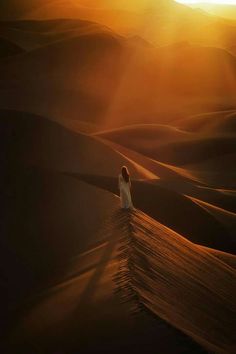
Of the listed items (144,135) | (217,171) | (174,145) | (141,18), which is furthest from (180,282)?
(141,18)

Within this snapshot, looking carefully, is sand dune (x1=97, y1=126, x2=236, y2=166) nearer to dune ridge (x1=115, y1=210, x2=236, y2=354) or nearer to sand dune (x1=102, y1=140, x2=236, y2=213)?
sand dune (x1=102, y1=140, x2=236, y2=213)

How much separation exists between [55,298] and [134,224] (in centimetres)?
247

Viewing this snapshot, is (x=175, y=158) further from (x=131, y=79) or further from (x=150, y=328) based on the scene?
(x=150, y=328)

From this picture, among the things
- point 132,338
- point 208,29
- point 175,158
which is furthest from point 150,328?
point 208,29

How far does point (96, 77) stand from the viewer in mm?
39812

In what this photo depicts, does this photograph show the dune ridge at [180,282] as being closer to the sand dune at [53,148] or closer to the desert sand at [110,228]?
the desert sand at [110,228]

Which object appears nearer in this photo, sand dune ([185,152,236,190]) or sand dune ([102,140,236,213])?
sand dune ([102,140,236,213])

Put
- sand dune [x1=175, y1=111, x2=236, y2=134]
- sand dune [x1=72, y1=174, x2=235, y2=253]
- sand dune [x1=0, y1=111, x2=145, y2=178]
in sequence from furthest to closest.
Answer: sand dune [x1=175, y1=111, x2=236, y2=134], sand dune [x1=0, y1=111, x2=145, y2=178], sand dune [x1=72, y1=174, x2=235, y2=253]

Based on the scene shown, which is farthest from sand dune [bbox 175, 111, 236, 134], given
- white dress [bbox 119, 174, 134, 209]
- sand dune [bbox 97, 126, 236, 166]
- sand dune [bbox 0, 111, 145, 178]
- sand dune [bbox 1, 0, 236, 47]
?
sand dune [bbox 1, 0, 236, 47]

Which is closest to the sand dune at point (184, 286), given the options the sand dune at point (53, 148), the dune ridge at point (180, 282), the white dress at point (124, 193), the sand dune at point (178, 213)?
the dune ridge at point (180, 282)

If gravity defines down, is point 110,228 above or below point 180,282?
above

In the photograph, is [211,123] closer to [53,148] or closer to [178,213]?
[53,148]

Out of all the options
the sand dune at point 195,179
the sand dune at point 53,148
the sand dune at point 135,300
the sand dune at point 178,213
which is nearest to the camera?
the sand dune at point 135,300

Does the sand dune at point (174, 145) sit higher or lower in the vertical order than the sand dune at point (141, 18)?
lower
